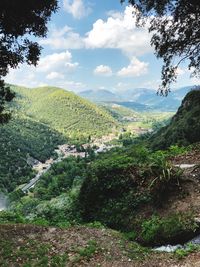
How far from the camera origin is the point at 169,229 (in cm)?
1221

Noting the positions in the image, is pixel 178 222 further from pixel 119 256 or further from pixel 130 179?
pixel 130 179

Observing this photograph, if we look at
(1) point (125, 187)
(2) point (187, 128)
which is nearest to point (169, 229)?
(1) point (125, 187)

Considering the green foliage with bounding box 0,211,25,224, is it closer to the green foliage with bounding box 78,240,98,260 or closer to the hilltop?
the hilltop

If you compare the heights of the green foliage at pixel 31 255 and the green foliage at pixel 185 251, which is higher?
the green foliage at pixel 185 251

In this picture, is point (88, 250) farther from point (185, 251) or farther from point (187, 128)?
point (187, 128)

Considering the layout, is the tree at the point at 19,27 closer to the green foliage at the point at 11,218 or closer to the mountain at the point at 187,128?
the green foliage at the point at 11,218

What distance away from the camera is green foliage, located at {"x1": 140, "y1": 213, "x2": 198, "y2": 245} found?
11.9 meters

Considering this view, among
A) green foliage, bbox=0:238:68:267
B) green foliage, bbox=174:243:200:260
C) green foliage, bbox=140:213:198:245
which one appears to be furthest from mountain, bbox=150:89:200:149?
green foliage, bbox=0:238:68:267

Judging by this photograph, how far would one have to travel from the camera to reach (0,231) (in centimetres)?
1308

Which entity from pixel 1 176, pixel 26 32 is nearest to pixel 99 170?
pixel 26 32

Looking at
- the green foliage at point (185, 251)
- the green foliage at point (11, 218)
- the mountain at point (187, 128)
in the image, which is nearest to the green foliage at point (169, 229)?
the green foliage at point (185, 251)

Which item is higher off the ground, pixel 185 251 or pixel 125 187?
pixel 125 187

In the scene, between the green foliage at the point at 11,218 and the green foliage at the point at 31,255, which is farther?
the green foliage at the point at 11,218

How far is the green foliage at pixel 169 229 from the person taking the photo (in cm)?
1188
